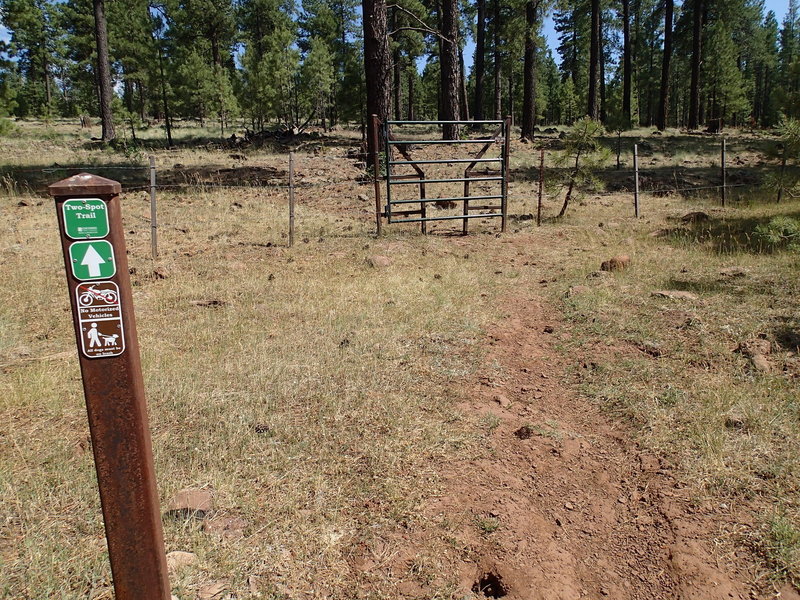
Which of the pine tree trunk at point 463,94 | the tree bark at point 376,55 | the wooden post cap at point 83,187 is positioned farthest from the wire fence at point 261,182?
the pine tree trunk at point 463,94

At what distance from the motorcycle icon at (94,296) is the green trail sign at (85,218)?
162mm

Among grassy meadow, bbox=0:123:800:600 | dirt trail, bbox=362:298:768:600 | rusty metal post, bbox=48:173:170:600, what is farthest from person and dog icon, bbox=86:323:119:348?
dirt trail, bbox=362:298:768:600

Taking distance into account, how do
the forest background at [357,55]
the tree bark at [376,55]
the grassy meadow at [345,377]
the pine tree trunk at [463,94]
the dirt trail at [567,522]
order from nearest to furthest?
the dirt trail at [567,522], the grassy meadow at [345,377], the tree bark at [376,55], the forest background at [357,55], the pine tree trunk at [463,94]

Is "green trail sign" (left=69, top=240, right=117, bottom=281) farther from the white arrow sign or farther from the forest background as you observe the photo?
the forest background

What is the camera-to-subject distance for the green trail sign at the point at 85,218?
5.47ft

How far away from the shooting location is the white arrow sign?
1689mm

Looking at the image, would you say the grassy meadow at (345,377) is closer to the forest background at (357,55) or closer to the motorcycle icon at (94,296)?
the motorcycle icon at (94,296)

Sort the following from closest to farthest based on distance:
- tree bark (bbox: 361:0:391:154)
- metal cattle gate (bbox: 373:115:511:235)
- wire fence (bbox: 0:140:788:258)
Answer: metal cattle gate (bbox: 373:115:511:235) → wire fence (bbox: 0:140:788:258) → tree bark (bbox: 361:0:391:154)

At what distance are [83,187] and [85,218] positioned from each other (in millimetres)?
94

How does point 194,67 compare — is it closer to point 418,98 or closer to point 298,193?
point 298,193

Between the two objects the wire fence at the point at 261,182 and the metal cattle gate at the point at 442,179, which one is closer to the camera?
the metal cattle gate at the point at 442,179

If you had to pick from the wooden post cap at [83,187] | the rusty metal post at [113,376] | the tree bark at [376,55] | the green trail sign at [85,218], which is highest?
the tree bark at [376,55]

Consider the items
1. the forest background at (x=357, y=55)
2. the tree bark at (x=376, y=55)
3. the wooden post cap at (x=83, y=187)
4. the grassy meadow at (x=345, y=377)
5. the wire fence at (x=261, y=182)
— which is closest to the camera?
the wooden post cap at (x=83, y=187)

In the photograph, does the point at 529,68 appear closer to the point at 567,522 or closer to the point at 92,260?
the point at 567,522
